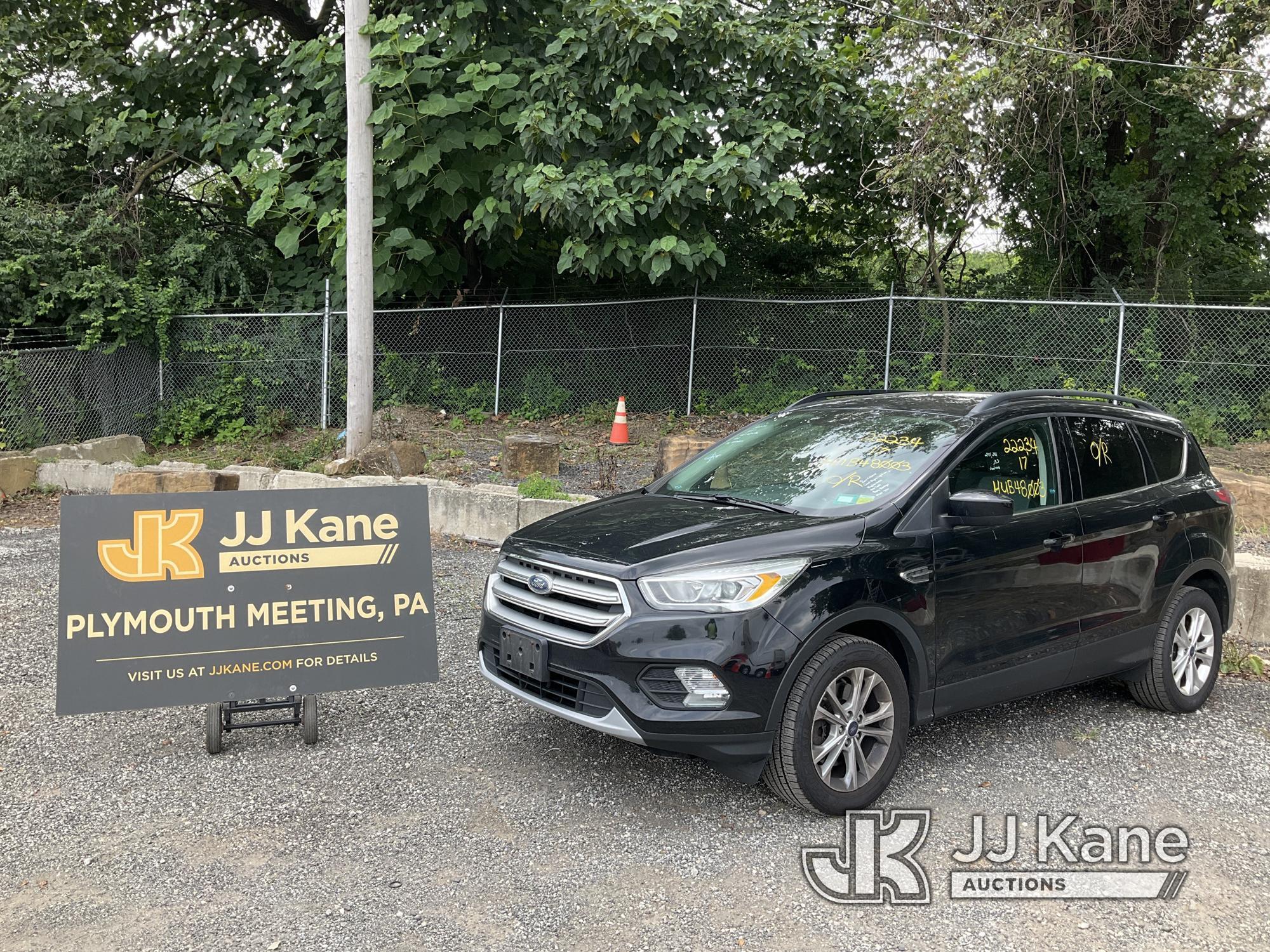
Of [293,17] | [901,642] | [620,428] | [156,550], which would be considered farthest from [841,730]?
[293,17]

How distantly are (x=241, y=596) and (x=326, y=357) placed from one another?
9.48m

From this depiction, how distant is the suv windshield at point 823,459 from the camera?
460cm

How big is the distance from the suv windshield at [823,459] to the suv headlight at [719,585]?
556mm

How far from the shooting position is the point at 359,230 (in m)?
11.0

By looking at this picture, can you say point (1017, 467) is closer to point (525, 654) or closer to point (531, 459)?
point (525, 654)

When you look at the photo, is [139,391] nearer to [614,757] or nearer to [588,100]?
[588,100]

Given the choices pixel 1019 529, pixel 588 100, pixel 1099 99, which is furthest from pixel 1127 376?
pixel 1019 529

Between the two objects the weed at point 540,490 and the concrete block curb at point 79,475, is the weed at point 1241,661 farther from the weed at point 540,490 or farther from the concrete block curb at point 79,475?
the concrete block curb at point 79,475

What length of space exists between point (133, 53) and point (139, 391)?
5691mm

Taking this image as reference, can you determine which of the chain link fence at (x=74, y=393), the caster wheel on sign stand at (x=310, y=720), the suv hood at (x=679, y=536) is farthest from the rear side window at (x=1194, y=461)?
the chain link fence at (x=74, y=393)

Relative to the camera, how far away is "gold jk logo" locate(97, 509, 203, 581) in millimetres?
4680

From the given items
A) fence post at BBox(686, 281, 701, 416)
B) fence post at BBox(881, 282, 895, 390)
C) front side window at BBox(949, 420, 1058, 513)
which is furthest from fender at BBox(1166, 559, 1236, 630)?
fence post at BBox(686, 281, 701, 416)

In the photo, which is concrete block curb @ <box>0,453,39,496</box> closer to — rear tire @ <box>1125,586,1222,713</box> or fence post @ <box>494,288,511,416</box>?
fence post @ <box>494,288,511,416</box>

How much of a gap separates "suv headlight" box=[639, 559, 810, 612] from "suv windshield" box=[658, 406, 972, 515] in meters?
0.56
